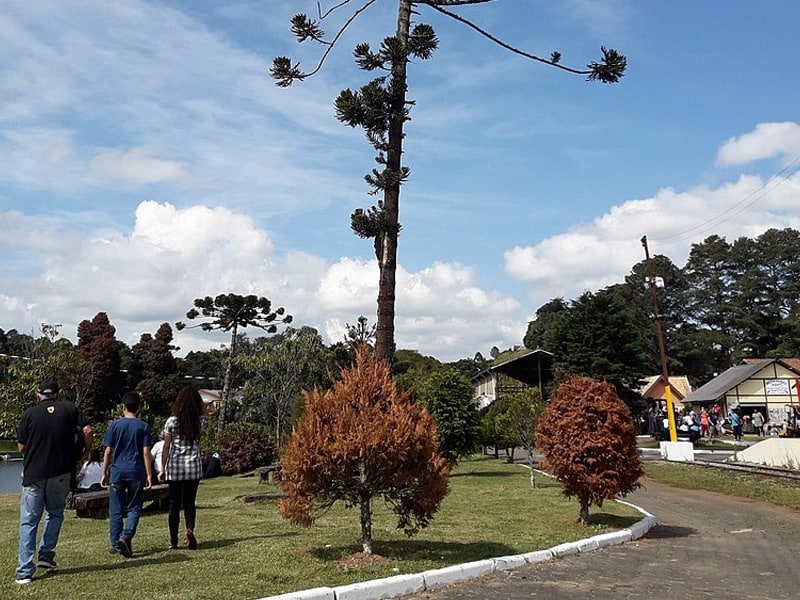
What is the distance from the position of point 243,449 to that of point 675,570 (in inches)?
838

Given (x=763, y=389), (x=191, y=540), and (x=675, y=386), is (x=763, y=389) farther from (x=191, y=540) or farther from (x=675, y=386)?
(x=191, y=540)

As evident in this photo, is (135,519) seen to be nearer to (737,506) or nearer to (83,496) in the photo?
(83,496)

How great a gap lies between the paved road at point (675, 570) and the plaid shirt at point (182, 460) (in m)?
2.87

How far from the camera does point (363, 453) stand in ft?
22.1

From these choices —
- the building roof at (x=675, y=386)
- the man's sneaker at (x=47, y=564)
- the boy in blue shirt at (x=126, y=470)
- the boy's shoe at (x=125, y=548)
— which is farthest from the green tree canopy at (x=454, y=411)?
the building roof at (x=675, y=386)

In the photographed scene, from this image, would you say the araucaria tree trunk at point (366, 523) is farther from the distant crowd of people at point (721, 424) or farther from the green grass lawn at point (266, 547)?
the distant crowd of people at point (721, 424)

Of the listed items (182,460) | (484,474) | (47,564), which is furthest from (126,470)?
(484,474)

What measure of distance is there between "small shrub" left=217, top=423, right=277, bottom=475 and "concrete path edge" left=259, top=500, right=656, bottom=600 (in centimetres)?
1949

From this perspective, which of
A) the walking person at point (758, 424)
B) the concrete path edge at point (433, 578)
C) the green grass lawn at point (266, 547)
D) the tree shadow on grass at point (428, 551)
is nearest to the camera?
the concrete path edge at point (433, 578)

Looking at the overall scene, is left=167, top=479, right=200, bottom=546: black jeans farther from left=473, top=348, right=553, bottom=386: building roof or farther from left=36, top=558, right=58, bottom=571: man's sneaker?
left=473, top=348, right=553, bottom=386: building roof

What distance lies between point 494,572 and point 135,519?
3.73 m

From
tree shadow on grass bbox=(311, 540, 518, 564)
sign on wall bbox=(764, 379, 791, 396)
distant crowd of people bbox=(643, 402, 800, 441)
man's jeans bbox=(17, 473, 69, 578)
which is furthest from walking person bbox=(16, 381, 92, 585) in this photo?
sign on wall bbox=(764, 379, 791, 396)

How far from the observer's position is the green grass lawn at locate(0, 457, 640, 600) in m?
5.89

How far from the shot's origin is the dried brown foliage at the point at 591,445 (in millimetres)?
9891
